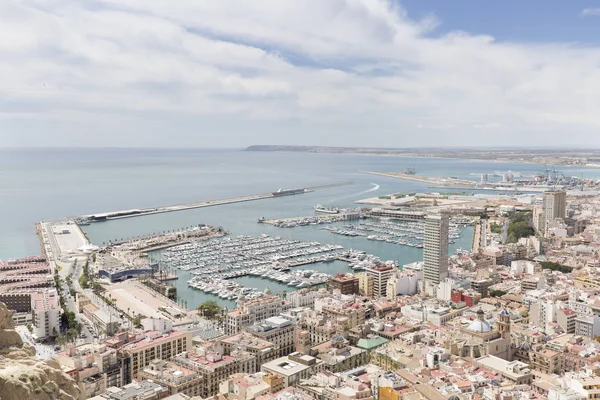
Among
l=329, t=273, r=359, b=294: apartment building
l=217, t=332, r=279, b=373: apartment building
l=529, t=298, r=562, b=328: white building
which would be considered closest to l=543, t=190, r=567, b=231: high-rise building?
l=329, t=273, r=359, b=294: apartment building

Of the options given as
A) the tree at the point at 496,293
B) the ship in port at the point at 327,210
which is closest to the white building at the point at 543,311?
the tree at the point at 496,293

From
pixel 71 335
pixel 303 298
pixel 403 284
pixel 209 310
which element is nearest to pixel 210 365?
pixel 71 335

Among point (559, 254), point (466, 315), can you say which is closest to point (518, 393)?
point (466, 315)

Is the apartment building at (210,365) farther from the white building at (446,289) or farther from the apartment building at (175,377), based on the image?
the white building at (446,289)

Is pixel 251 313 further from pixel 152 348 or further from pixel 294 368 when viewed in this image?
pixel 294 368

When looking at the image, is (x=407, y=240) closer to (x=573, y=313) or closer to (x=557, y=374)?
(x=573, y=313)

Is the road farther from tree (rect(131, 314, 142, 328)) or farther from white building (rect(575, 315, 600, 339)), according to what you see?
white building (rect(575, 315, 600, 339))
